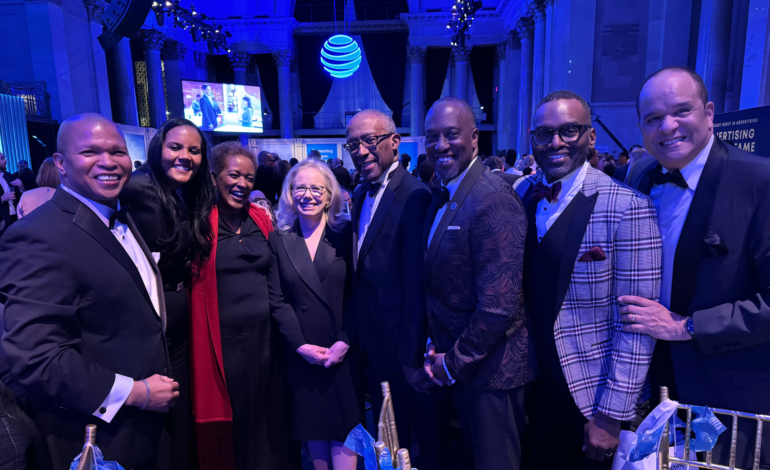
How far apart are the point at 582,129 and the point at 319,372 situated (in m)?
1.67

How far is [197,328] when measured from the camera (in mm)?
2035

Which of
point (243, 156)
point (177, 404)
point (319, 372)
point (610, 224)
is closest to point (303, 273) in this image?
point (319, 372)

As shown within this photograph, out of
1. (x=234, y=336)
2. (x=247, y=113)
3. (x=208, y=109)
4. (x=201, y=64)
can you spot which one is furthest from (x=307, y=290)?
(x=201, y=64)

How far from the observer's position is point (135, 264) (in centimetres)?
157

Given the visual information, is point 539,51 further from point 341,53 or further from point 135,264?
point 135,264

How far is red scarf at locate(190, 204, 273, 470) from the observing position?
79.7 inches

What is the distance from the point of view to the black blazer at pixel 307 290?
2123 millimetres

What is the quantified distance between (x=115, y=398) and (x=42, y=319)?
14.3 inches

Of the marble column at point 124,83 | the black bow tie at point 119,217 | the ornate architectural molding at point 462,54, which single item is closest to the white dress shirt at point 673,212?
the black bow tie at point 119,217

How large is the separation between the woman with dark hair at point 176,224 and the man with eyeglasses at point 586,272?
154 cm

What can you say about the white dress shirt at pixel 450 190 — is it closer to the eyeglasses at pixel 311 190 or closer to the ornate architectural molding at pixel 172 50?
the eyeglasses at pixel 311 190

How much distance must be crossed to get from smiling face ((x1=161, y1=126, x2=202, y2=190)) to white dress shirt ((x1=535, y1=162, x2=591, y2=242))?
5.27ft

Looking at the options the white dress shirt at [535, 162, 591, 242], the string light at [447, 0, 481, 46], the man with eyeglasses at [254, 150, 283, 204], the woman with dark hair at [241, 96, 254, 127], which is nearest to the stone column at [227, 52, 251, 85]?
the woman with dark hair at [241, 96, 254, 127]

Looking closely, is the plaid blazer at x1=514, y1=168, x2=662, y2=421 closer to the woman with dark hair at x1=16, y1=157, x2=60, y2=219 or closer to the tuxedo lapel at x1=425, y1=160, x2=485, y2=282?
the tuxedo lapel at x1=425, y1=160, x2=485, y2=282
